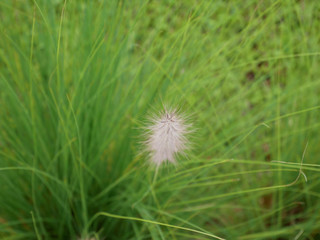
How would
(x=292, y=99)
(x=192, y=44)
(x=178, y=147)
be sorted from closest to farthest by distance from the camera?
(x=178, y=147), (x=192, y=44), (x=292, y=99)

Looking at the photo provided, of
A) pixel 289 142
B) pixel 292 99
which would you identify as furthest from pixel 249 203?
pixel 292 99

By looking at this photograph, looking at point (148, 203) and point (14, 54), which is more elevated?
point (14, 54)

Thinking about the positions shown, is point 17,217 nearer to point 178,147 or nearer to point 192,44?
point 178,147

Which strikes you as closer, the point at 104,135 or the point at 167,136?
the point at 167,136

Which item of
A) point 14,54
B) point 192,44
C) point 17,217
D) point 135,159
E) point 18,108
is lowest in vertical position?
point 17,217

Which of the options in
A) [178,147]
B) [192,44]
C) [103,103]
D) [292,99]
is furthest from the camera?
[292,99]

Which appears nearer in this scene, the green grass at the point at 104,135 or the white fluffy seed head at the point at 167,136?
the white fluffy seed head at the point at 167,136

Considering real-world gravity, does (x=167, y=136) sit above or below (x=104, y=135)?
below

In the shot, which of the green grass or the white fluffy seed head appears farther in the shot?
the green grass
